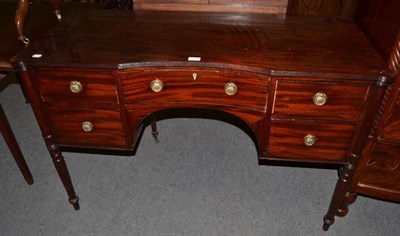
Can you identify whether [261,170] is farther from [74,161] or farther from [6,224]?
[6,224]

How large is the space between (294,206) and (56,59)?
5.27ft

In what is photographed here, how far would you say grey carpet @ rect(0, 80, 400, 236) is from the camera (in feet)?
6.47

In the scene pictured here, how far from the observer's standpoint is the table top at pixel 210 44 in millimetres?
1389

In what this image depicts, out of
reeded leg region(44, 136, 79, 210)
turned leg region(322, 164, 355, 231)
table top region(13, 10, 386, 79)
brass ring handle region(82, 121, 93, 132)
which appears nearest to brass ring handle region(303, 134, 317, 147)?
turned leg region(322, 164, 355, 231)

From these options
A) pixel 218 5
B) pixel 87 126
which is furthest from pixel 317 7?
pixel 87 126

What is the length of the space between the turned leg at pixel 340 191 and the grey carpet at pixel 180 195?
10 cm

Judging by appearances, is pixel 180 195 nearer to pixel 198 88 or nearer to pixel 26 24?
pixel 198 88

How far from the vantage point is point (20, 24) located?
163 cm

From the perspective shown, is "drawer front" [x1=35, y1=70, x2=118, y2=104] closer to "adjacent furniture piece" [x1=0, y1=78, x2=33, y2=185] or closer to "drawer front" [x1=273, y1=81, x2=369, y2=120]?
"adjacent furniture piece" [x1=0, y1=78, x2=33, y2=185]

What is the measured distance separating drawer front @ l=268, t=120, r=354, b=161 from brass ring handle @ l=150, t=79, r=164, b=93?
1.77 ft

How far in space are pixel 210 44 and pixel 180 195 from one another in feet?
3.52

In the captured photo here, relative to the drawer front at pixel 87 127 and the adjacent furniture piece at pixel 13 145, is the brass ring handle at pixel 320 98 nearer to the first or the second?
the drawer front at pixel 87 127

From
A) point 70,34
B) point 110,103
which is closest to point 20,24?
point 70,34

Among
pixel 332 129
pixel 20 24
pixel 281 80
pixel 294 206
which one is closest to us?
pixel 281 80
